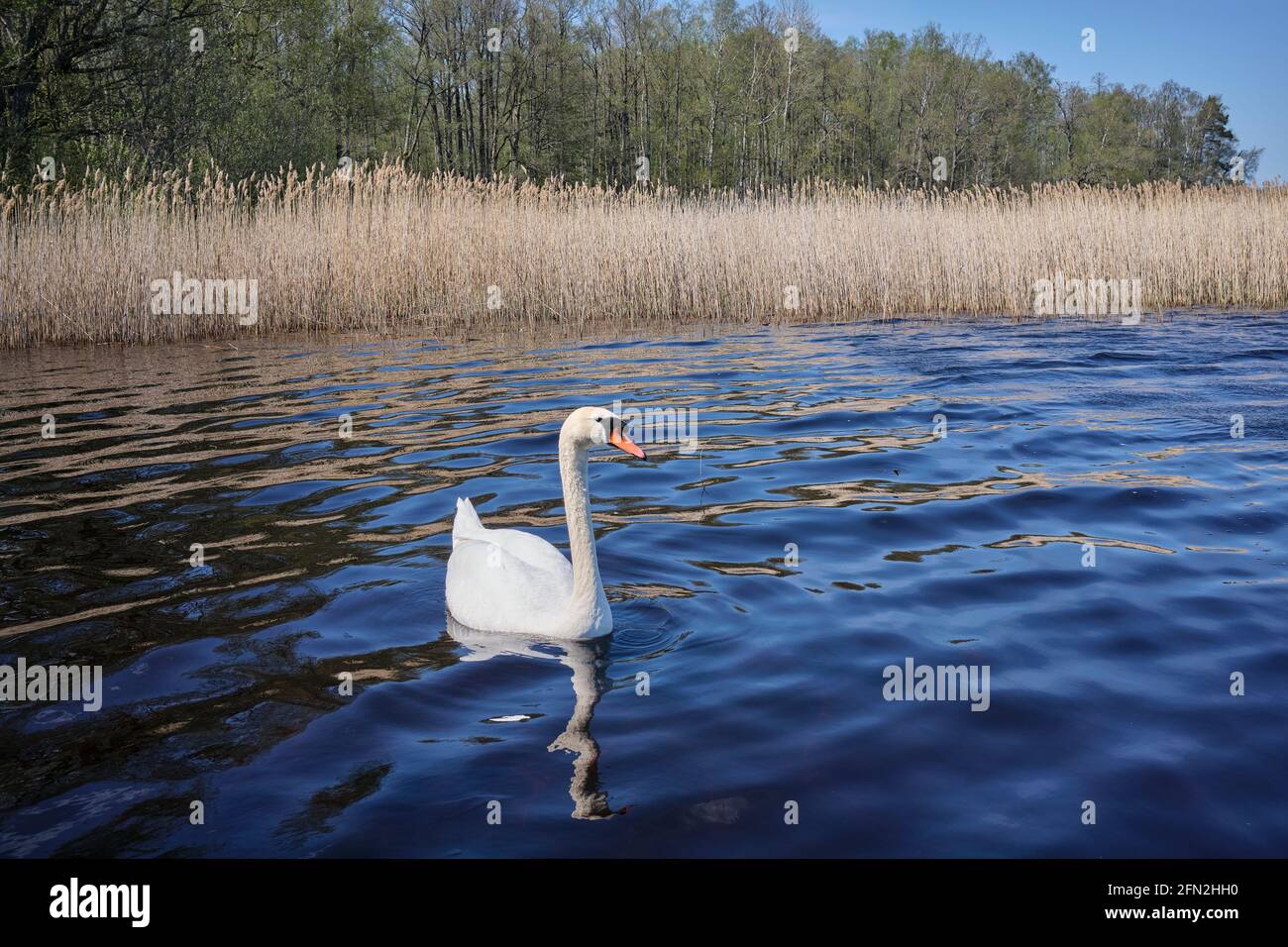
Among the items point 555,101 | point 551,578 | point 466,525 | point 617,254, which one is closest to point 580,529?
point 551,578

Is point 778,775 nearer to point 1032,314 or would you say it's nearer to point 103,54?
point 1032,314

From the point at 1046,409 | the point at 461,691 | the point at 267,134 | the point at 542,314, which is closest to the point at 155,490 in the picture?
the point at 461,691

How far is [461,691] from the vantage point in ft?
13.3

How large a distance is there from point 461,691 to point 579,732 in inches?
23.3

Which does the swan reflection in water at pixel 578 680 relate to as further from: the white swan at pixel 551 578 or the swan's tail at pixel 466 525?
the swan's tail at pixel 466 525

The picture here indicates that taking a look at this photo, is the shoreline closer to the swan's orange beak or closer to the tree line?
the tree line

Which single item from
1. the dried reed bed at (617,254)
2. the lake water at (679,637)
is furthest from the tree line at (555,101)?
the lake water at (679,637)

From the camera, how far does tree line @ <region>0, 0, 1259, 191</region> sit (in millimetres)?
20047

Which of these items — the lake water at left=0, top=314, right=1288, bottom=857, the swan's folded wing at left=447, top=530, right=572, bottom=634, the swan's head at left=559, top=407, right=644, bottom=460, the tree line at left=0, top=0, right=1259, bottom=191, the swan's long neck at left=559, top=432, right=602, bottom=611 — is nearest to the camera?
the lake water at left=0, top=314, right=1288, bottom=857

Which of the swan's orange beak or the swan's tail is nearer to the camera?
the swan's orange beak

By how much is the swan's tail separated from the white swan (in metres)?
0.10

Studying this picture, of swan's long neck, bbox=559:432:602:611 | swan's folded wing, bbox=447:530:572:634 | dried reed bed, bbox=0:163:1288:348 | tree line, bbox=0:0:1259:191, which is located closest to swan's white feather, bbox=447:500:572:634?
swan's folded wing, bbox=447:530:572:634

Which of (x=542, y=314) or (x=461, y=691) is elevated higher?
(x=542, y=314)

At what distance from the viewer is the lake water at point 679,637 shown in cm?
313
